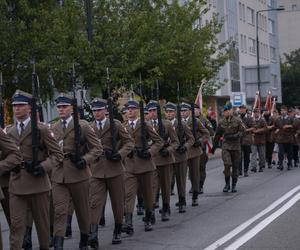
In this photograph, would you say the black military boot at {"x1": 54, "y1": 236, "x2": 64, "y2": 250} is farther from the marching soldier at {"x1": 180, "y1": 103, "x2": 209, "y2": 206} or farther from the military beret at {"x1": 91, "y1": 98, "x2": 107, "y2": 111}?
the marching soldier at {"x1": 180, "y1": 103, "x2": 209, "y2": 206}

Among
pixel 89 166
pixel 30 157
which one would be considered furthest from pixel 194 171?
pixel 30 157

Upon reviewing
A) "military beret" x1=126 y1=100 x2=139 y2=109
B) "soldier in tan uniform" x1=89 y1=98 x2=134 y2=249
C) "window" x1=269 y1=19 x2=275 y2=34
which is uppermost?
"window" x1=269 y1=19 x2=275 y2=34

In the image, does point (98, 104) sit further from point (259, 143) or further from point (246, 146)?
point (259, 143)

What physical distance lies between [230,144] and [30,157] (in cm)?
902

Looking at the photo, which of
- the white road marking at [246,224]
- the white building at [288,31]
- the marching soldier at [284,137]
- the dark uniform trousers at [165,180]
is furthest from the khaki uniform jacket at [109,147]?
the white building at [288,31]

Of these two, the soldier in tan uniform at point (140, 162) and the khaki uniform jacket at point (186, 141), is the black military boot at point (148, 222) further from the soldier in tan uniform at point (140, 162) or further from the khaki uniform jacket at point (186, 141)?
the khaki uniform jacket at point (186, 141)

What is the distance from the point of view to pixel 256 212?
13.2m

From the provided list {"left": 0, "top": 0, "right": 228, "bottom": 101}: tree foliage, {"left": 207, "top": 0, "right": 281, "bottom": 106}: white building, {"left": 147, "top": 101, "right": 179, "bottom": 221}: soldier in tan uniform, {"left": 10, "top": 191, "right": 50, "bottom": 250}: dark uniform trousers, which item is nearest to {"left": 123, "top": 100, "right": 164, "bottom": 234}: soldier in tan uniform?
{"left": 147, "top": 101, "right": 179, "bottom": 221}: soldier in tan uniform

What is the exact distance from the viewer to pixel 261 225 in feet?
38.0

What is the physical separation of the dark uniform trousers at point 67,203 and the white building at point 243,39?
39760 mm

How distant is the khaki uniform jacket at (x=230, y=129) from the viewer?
1705 cm

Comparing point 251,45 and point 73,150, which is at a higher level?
point 251,45

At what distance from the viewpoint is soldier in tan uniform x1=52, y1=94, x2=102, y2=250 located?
9.30 m

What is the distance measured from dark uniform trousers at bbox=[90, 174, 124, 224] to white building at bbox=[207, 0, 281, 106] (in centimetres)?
A: 3885
